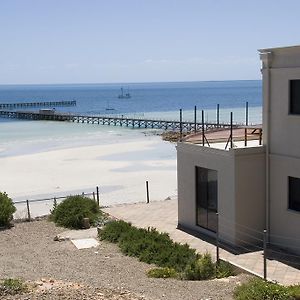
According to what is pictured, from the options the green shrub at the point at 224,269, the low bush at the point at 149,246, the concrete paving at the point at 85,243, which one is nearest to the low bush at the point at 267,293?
the green shrub at the point at 224,269

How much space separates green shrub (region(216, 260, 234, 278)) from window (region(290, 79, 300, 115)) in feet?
15.3

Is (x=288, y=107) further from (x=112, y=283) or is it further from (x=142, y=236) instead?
(x=112, y=283)

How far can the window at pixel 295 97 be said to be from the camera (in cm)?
1500

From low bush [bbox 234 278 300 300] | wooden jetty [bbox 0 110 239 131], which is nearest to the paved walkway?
low bush [bbox 234 278 300 300]

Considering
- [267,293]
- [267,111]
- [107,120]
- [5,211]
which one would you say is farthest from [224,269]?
[107,120]

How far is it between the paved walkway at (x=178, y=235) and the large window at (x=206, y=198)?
0.66 metres

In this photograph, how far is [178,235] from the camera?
17.5 metres

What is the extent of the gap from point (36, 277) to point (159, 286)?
2970 mm

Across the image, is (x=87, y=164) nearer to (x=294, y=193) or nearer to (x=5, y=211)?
(x=5, y=211)

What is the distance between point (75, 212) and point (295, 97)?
8.96 m

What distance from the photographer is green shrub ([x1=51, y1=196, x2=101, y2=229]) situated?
19484mm

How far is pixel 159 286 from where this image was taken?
11648 mm

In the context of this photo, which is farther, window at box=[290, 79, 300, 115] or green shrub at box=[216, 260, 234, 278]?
window at box=[290, 79, 300, 115]

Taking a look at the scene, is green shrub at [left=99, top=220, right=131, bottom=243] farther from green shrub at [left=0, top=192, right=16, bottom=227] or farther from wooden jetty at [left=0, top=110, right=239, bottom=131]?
wooden jetty at [left=0, top=110, right=239, bottom=131]
